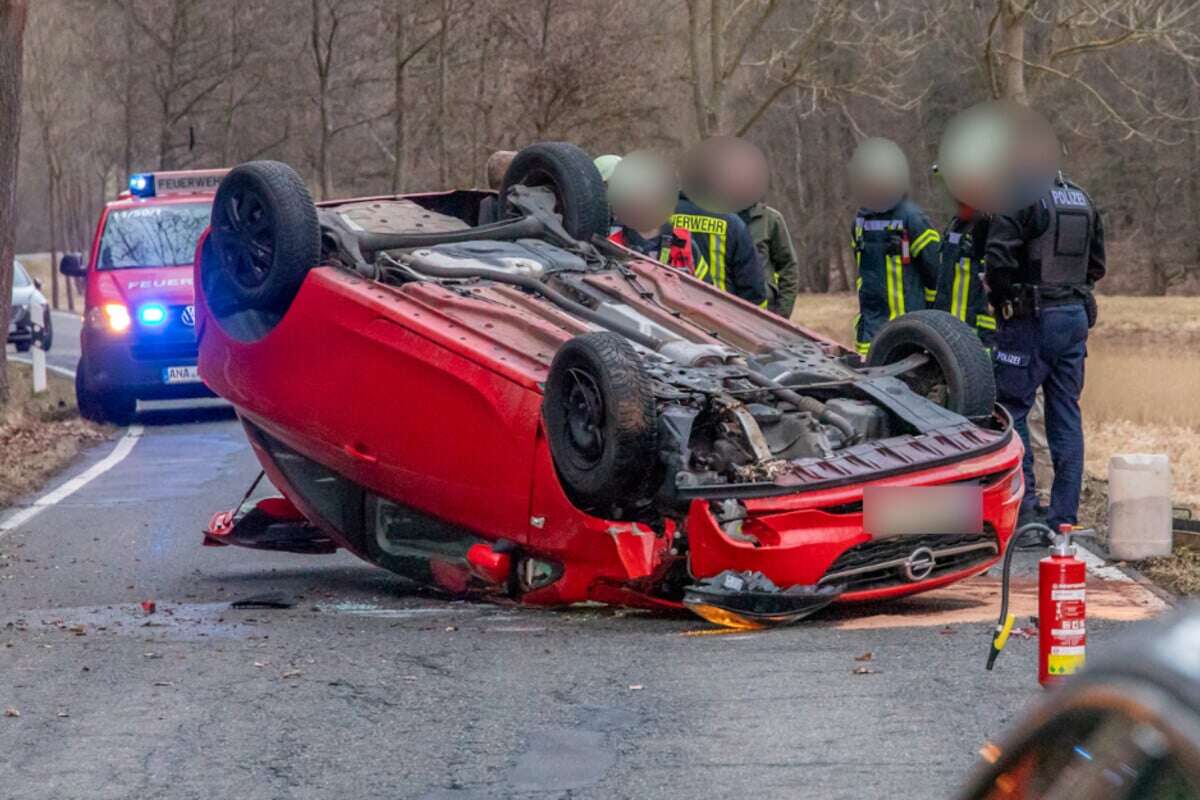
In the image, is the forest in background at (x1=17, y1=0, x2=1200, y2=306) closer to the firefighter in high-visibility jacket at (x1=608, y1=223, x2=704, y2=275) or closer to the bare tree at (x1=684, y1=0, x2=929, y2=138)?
the bare tree at (x1=684, y1=0, x2=929, y2=138)

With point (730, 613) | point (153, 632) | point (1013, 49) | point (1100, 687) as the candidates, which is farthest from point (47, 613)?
point (1013, 49)

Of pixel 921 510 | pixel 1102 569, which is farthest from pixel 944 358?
pixel 1102 569

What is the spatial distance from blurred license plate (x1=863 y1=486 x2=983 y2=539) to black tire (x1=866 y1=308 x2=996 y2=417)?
0.68 m

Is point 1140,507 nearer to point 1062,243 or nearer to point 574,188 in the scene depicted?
point 1062,243

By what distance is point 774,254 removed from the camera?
11891 millimetres

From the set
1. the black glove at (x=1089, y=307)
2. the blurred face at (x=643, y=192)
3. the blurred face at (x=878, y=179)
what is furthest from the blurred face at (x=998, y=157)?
the blurred face at (x=643, y=192)

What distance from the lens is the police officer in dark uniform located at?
867cm

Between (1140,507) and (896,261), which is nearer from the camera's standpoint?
(1140,507)

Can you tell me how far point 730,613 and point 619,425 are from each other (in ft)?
2.46

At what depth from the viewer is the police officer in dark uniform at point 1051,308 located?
867cm

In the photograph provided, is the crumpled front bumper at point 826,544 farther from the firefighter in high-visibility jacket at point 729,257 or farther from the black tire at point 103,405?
the black tire at point 103,405

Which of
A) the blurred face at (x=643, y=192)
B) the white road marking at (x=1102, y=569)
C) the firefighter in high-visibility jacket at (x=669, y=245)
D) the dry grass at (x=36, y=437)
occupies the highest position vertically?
the blurred face at (x=643, y=192)

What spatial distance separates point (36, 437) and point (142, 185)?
107 inches

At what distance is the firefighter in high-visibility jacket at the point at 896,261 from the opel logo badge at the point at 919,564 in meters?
3.86
